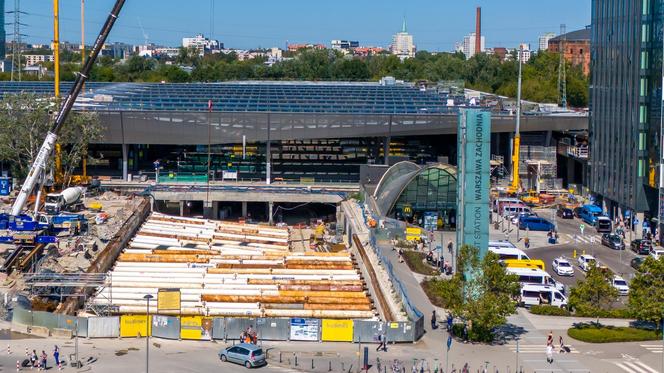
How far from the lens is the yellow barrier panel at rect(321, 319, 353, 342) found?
27.9 meters

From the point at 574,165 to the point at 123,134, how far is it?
2450 cm

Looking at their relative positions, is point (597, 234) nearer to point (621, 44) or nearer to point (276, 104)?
point (621, 44)

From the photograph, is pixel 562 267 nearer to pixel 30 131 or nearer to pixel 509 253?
pixel 509 253

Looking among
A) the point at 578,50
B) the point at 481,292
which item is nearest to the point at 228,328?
the point at 481,292

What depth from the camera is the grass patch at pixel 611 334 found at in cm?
2823

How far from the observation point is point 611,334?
28.4 meters

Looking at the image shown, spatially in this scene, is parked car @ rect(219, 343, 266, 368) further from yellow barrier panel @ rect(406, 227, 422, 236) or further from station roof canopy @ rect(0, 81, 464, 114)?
station roof canopy @ rect(0, 81, 464, 114)

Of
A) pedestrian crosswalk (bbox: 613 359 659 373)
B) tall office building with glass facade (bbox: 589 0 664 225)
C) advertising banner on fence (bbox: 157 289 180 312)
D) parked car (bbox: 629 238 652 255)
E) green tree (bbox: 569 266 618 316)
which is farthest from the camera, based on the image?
tall office building with glass facade (bbox: 589 0 664 225)

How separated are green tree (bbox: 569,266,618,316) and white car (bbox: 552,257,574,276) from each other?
6.69 meters

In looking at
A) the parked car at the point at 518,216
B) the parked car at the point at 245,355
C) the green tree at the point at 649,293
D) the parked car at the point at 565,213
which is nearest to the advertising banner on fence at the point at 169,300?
the parked car at the point at 245,355

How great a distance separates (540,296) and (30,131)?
24216 mm

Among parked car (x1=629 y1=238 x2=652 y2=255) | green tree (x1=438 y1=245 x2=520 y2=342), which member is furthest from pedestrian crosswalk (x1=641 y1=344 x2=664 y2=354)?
parked car (x1=629 y1=238 x2=652 y2=255)

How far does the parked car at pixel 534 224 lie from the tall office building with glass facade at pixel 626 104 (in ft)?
10.8

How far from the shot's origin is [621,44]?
154 feet
